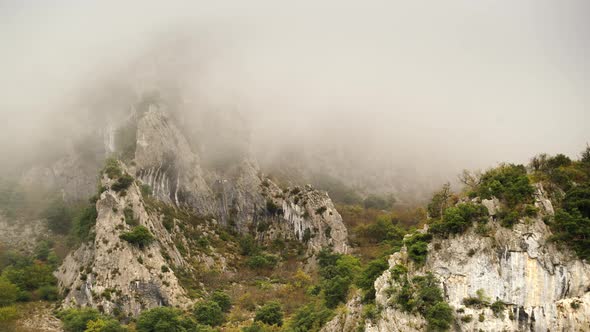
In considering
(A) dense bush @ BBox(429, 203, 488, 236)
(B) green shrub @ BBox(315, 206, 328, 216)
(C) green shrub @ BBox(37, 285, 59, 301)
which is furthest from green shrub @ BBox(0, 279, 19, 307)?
(A) dense bush @ BBox(429, 203, 488, 236)

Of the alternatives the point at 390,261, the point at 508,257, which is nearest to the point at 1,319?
the point at 390,261

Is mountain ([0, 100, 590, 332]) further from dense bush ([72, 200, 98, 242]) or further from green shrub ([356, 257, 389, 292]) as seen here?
dense bush ([72, 200, 98, 242])

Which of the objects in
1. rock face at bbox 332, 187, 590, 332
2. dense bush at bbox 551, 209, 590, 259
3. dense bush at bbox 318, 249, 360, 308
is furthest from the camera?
dense bush at bbox 318, 249, 360, 308

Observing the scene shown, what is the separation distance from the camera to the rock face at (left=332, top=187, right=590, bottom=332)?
55.4 meters

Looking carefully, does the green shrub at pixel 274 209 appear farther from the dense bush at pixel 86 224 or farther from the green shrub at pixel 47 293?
the green shrub at pixel 47 293

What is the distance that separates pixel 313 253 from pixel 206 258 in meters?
25.5

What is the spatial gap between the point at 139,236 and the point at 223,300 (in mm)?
20496

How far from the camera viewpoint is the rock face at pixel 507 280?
5544cm

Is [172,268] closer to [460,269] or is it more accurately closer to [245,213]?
[245,213]

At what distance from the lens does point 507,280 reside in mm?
59281

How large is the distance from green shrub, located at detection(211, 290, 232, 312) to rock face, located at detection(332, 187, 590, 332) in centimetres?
3690

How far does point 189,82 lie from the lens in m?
160

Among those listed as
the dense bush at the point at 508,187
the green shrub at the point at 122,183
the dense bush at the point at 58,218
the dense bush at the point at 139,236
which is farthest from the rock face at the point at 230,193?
the dense bush at the point at 508,187

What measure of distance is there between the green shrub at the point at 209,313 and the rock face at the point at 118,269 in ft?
21.1
